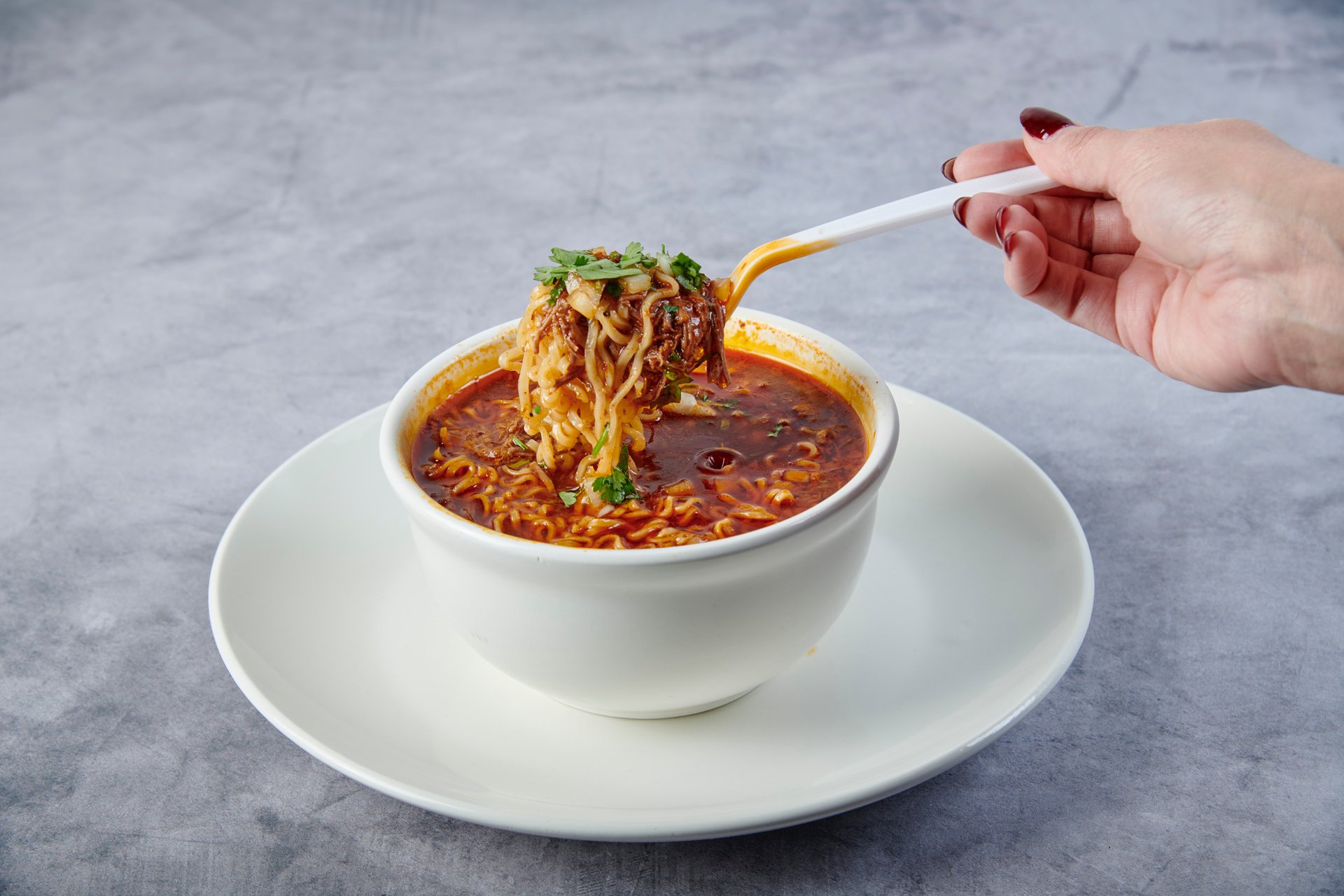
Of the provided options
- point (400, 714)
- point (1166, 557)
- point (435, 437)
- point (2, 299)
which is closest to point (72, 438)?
point (2, 299)

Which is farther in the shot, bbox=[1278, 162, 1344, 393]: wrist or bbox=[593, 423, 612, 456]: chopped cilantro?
bbox=[593, 423, 612, 456]: chopped cilantro

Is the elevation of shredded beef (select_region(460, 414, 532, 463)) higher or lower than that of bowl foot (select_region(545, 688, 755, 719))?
higher

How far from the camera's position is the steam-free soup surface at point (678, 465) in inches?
128

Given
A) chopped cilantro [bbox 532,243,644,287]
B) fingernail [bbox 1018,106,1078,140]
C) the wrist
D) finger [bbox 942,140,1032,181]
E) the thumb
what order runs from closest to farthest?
the wrist < chopped cilantro [bbox 532,243,644,287] < the thumb < fingernail [bbox 1018,106,1078,140] < finger [bbox 942,140,1032,181]

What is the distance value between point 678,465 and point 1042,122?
164cm

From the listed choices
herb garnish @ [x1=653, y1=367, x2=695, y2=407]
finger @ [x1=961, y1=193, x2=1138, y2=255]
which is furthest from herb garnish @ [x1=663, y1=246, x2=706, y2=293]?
finger @ [x1=961, y1=193, x2=1138, y2=255]

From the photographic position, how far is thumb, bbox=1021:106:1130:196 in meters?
3.56

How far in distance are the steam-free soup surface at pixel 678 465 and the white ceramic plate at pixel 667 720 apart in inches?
21.8

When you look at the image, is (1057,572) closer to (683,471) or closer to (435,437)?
(683,471)

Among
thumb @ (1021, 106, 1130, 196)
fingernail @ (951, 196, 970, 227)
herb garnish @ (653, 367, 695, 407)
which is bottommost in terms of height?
herb garnish @ (653, 367, 695, 407)

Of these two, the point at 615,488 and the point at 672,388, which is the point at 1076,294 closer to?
the point at 672,388

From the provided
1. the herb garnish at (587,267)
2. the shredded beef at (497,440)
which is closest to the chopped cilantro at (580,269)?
the herb garnish at (587,267)

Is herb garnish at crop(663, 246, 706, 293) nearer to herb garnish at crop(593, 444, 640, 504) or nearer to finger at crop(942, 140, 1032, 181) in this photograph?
herb garnish at crop(593, 444, 640, 504)

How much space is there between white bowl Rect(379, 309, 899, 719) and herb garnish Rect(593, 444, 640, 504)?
0.42 meters
